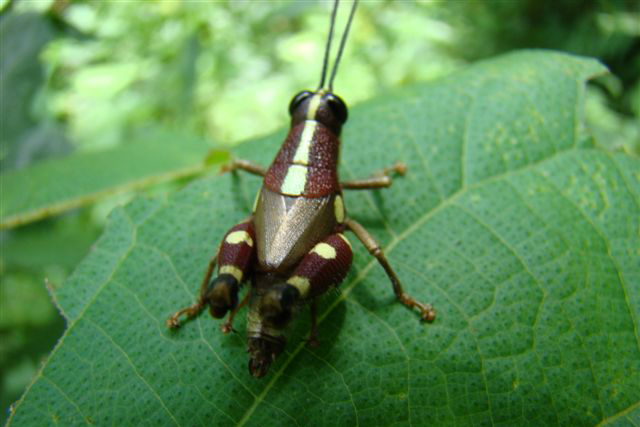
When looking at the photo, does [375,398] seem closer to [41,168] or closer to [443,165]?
[443,165]

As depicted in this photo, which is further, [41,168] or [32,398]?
[41,168]

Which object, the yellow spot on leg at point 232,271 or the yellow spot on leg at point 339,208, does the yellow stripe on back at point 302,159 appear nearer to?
the yellow spot on leg at point 339,208

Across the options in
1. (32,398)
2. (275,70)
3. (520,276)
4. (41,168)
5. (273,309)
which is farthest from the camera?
(275,70)

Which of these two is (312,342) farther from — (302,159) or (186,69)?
(186,69)

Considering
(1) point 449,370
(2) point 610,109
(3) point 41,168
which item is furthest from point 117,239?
(2) point 610,109

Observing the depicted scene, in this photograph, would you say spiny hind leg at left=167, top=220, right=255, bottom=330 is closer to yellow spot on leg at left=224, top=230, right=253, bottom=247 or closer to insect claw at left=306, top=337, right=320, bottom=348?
yellow spot on leg at left=224, top=230, right=253, bottom=247

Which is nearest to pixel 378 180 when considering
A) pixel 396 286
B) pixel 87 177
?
pixel 396 286
